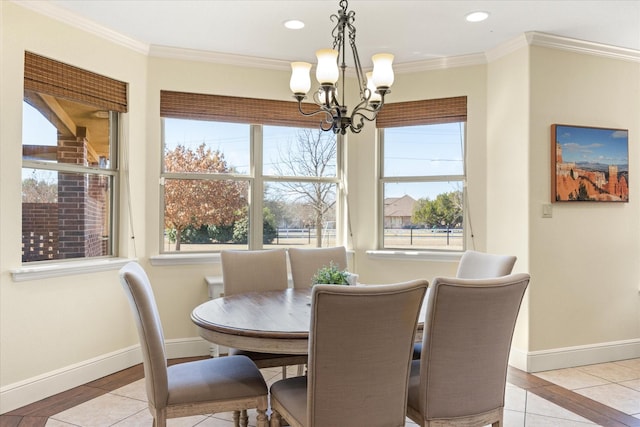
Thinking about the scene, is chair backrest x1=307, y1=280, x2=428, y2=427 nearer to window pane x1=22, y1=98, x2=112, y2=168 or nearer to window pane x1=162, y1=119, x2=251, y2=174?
window pane x1=22, y1=98, x2=112, y2=168

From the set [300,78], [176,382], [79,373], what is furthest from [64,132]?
[176,382]

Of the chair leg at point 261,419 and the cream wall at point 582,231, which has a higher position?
the cream wall at point 582,231

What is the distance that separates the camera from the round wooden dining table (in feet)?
6.56

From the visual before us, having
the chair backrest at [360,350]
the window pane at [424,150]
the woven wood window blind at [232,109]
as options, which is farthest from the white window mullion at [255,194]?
the chair backrest at [360,350]

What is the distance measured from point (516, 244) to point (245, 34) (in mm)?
2676

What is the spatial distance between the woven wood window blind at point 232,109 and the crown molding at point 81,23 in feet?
1.36

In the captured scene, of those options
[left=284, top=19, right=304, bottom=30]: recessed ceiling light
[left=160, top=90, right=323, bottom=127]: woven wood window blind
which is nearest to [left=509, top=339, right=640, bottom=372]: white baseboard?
[left=160, top=90, right=323, bottom=127]: woven wood window blind

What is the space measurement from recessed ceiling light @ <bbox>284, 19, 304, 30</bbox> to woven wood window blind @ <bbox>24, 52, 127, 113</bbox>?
1385 millimetres

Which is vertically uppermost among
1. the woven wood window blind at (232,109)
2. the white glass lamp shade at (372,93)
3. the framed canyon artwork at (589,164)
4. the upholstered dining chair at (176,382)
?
the woven wood window blind at (232,109)

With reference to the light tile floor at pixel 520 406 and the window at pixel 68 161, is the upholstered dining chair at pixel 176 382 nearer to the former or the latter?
the light tile floor at pixel 520 406

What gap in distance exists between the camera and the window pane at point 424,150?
4.35 m

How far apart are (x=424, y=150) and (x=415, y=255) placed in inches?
38.4

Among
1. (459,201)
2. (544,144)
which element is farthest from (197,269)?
(544,144)

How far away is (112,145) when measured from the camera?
3.82 m
